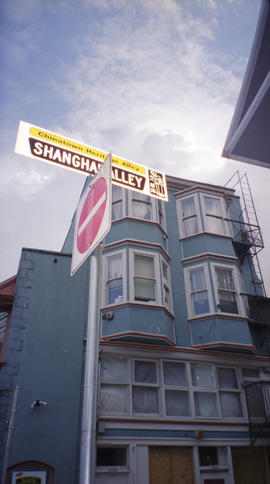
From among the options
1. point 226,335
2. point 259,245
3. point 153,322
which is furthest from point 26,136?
point 259,245

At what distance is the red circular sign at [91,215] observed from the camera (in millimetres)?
3213

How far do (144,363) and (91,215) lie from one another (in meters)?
9.79

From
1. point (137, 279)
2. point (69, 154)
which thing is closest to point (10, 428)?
point (137, 279)

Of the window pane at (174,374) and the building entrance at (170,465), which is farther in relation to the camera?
the window pane at (174,374)

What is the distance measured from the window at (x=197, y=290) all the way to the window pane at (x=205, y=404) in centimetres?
274

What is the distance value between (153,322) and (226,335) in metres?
2.63

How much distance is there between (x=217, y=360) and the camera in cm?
1276

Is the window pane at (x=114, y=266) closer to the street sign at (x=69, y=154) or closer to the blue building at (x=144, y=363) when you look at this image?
the blue building at (x=144, y=363)

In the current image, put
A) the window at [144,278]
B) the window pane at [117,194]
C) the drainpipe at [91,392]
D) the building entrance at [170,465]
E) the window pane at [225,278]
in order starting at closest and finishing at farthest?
1. the drainpipe at [91,392]
2. the building entrance at [170,465]
3. the window at [144,278]
4. the window pane at [225,278]
5. the window pane at [117,194]

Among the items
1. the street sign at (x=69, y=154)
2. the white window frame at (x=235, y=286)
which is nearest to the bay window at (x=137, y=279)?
the white window frame at (x=235, y=286)

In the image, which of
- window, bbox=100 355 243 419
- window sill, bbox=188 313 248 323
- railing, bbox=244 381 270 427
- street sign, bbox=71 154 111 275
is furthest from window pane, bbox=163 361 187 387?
street sign, bbox=71 154 111 275

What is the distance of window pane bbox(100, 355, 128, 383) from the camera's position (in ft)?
37.9

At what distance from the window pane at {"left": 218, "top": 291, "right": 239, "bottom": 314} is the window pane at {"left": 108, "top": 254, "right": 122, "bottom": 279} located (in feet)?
12.7

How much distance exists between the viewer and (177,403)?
11844 millimetres
